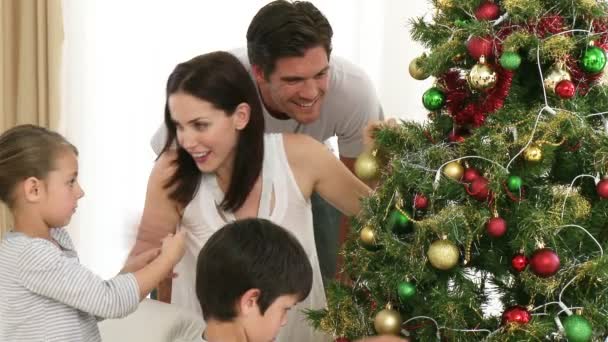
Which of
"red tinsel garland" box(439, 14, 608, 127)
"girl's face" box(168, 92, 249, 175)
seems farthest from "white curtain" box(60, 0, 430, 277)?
"red tinsel garland" box(439, 14, 608, 127)

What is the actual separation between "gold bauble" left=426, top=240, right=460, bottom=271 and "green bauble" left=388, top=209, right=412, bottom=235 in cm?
11

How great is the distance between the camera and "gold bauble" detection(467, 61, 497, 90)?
1637mm

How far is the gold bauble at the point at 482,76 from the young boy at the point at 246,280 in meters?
0.45

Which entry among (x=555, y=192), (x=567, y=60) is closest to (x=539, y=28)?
(x=567, y=60)

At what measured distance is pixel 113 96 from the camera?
3.82 meters

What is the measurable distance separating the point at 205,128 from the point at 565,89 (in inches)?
35.6

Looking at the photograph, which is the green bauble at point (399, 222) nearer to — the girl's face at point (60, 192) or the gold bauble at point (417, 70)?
the gold bauble at point (417, 70)

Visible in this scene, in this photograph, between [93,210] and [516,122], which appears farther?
[93,210]

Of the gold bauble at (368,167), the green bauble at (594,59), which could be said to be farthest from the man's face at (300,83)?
the green bauble at (594,59)

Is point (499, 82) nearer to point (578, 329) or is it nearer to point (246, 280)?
point (578, 329)

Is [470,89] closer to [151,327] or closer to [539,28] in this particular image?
[539,28]

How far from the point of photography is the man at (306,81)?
248cm

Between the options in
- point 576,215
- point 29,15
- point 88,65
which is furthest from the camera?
point 88,65

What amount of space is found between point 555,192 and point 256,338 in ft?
1.98
